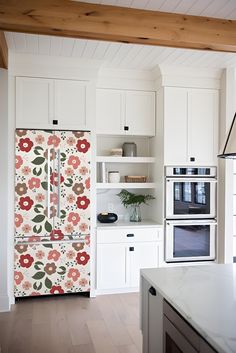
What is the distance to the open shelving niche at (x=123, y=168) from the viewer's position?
4.26 metres

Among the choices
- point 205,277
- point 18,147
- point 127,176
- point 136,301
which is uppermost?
point 18,147

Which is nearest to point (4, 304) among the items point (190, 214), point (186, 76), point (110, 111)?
point (190, 214)

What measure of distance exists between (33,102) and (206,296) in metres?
2.92

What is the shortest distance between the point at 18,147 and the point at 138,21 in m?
1.91

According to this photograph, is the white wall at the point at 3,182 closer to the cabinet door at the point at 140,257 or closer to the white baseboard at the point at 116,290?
the white baseboard at the point at 116,290

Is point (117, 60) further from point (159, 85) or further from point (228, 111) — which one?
point (228, 111)

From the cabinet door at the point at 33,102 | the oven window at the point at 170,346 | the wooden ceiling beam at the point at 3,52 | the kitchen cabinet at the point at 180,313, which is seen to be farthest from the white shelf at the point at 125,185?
the oven window at the point at 170,346

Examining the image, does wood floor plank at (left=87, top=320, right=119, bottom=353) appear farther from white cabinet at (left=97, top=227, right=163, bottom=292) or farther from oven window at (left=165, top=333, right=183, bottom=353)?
oven window at (left=165, top=333, right=183, bottom=353)

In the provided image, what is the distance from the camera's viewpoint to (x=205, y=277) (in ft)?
6.17

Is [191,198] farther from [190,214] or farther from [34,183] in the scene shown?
[34,183]

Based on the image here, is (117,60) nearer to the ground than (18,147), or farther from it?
farther from it

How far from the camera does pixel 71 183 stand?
377cm

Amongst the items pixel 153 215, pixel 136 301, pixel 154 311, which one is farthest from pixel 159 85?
pixel 154 311

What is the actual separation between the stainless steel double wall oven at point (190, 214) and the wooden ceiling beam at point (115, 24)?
5.66 feet
